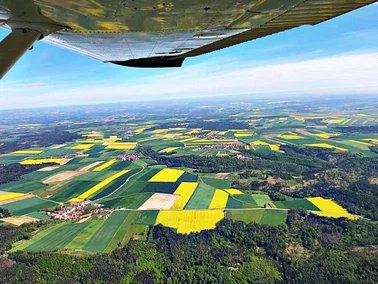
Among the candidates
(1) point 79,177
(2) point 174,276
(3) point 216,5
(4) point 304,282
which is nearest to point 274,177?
(4) point 304,282

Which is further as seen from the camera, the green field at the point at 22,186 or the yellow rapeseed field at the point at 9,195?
the green field at the point at 22,186

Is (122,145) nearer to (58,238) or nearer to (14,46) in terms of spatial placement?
(58,238)

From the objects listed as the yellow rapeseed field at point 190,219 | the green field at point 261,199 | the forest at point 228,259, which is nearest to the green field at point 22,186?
the forest at point 228,259

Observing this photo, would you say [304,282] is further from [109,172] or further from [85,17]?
[109,172]

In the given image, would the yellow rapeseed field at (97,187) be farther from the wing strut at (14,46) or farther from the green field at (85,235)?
the wing strut at (14,46)

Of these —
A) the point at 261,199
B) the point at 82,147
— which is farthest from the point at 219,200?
the point at 82,147
